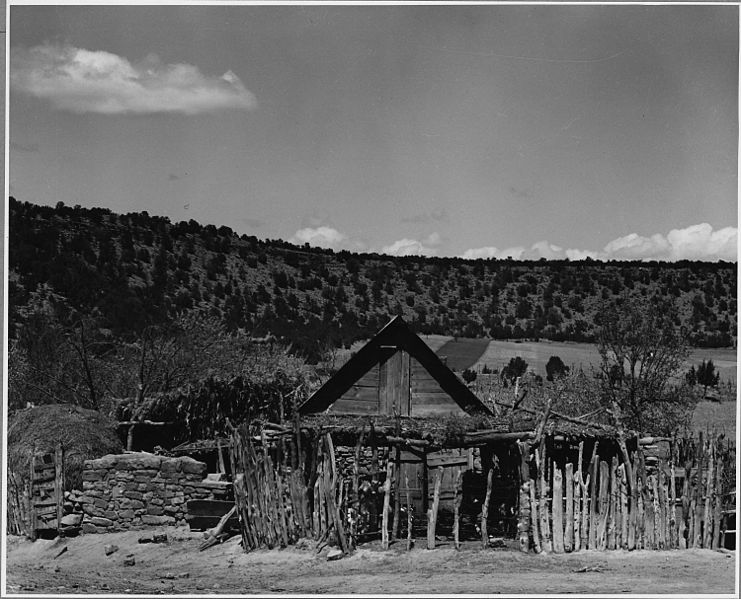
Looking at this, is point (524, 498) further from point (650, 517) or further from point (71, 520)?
point (71, 520)

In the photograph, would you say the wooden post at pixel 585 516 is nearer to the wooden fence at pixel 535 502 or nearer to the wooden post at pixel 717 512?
the wooden fence at pixel 535 502

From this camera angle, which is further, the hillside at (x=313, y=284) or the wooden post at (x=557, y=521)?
the hillside at (x=313, y=284)

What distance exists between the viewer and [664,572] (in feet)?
38.4

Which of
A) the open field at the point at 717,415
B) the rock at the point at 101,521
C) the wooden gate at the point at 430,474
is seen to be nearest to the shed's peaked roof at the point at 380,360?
the wooden gate at the point at 430,474

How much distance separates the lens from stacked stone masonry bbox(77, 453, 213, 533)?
585 inches

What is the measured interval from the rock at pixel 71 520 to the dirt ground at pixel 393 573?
1384mm

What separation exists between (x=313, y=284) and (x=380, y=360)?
26.9 metres

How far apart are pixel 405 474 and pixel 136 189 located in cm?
713

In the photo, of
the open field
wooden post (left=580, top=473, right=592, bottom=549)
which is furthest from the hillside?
wooden post (left=580, top=473, right=592, bottom=549)

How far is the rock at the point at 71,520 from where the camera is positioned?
14.8 metres

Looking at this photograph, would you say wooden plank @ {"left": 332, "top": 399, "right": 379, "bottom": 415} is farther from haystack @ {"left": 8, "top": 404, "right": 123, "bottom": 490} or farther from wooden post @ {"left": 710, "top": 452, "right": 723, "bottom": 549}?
wooden post @ {"left": 710, "top": 452, "right": 723, "bottom": 549}

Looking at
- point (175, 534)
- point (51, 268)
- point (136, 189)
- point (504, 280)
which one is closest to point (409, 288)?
point (504, 280)

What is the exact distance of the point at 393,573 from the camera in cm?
1174

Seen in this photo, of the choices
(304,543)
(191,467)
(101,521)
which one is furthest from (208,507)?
(304,543)
